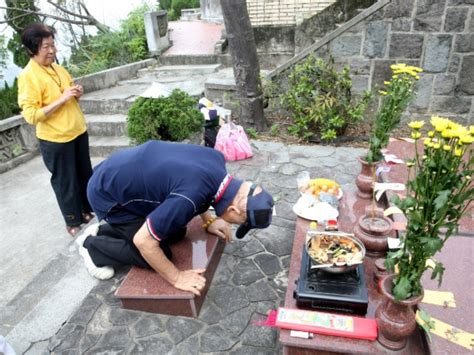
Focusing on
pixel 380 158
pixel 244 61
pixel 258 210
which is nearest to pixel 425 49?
pixel 244 61

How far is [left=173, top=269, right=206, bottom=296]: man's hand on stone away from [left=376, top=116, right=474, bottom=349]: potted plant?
130 centimetres

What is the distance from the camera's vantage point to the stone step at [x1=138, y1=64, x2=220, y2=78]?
8586 millimetres

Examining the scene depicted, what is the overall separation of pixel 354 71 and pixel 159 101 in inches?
123

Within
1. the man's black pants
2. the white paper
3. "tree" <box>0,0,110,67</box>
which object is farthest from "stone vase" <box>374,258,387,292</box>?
"tree" <box>0,0,110,67</box>

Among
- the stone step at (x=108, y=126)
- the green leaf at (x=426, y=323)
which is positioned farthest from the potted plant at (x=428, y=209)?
the stone step at (x=108, y=126)

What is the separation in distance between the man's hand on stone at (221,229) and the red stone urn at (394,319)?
158 cm

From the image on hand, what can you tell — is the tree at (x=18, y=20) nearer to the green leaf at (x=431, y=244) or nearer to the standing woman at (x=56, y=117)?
the standing woman at (x=56, y=117)

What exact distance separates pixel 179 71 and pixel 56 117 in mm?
5459

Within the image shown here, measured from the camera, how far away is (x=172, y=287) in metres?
2.74

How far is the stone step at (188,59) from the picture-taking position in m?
9.14

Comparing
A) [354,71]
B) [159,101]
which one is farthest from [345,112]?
[159,101]

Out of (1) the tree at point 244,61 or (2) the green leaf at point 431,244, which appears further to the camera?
(1) the tree at point 244,61

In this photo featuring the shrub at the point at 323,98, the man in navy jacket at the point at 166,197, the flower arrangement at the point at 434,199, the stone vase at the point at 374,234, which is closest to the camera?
the flower arrangement at the point at 434,199

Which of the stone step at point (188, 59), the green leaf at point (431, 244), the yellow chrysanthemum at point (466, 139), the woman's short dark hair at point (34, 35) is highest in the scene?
the woman's short dark hair at point (34, 35)
